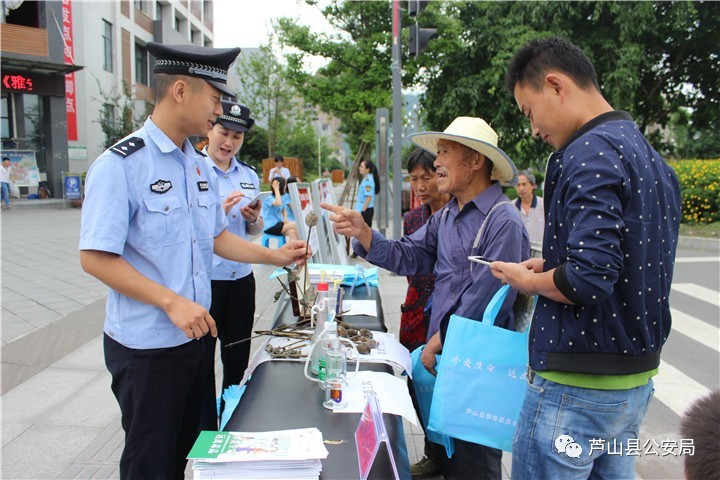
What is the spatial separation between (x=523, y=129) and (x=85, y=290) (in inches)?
588

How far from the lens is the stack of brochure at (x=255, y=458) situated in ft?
4.76

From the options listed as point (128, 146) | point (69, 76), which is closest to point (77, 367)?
point (128, 146)

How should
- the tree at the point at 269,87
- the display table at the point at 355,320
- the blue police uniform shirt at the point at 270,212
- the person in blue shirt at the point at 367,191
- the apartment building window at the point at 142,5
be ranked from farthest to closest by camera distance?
the apartment building window at the point at 142,5 < the tree at the point at 269,87 < the person in blue shirt at the point at 367,191 < the blue police uniform shirt at the point at 270,212 < the display table at the point at 355,320

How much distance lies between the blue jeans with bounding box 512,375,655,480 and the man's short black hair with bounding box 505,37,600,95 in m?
0.96

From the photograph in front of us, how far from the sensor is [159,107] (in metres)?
1.98

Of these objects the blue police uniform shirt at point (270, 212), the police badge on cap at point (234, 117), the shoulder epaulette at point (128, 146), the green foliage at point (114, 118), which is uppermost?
the green foliage at point (114, 118)

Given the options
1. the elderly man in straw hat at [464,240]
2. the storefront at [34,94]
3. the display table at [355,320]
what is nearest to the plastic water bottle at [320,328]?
the elderly man in straw hat at [464,240]

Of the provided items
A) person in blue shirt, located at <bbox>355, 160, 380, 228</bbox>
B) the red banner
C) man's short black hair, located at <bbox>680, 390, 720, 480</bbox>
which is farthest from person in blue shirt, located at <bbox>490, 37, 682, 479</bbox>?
the red banner

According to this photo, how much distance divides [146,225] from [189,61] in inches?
24.6

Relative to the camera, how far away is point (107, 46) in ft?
77.7

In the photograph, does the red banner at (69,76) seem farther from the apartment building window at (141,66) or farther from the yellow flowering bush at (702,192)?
the yellow flowering bush at (702,192)

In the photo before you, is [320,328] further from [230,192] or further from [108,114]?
[108,114]

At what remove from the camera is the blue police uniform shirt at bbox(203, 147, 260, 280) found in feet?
10.4

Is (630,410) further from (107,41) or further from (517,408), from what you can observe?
(107,41)
